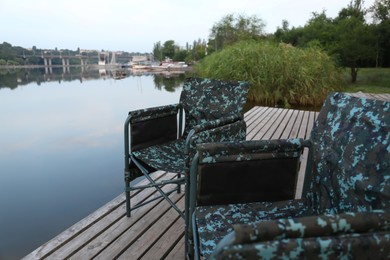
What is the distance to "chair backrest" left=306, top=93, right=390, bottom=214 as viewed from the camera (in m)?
0.85

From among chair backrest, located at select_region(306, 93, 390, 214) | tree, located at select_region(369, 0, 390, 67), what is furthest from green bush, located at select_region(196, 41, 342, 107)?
tree, located at select_region(369, 0, 390, 67)

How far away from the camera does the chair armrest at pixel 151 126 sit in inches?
69.7

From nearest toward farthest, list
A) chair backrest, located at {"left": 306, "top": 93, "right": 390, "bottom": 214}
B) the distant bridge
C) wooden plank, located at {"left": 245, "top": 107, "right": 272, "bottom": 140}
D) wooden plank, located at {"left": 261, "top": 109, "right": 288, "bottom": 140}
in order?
chair backrest, located at {"left": 306, "top": 93, "right": 390, "bottom": 214}, wooden plank, located at {"left": 261, "top": 109, "right": 288, "bottom": 140}, wooden plank, located at {"left": 245, "top": 107, "right": 272, "bottom": 140}, the distant bridge

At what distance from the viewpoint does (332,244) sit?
50 cm

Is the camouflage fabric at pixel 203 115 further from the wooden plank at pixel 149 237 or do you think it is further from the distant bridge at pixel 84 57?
the distant bridge at pixel 84 57

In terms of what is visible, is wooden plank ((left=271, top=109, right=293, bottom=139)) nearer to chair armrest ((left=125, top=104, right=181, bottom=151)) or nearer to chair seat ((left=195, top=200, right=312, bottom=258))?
chair armrest ((left=125, top=104, right=181, bottom=151))

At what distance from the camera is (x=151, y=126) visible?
189 centimetres

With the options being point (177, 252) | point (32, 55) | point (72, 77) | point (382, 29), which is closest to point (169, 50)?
point (32, 55)

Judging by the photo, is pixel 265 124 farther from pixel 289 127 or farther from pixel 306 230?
pixel 306 230

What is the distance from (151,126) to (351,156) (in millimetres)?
1258

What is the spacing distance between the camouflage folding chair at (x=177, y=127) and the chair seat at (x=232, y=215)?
42 cm

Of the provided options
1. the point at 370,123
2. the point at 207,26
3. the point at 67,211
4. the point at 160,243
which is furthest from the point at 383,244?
the point at 207,26

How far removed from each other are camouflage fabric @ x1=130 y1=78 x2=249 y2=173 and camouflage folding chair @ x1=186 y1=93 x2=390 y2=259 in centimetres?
37

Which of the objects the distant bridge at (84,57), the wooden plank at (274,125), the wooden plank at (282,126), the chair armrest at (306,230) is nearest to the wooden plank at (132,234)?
the chair armrest at (306,230)
